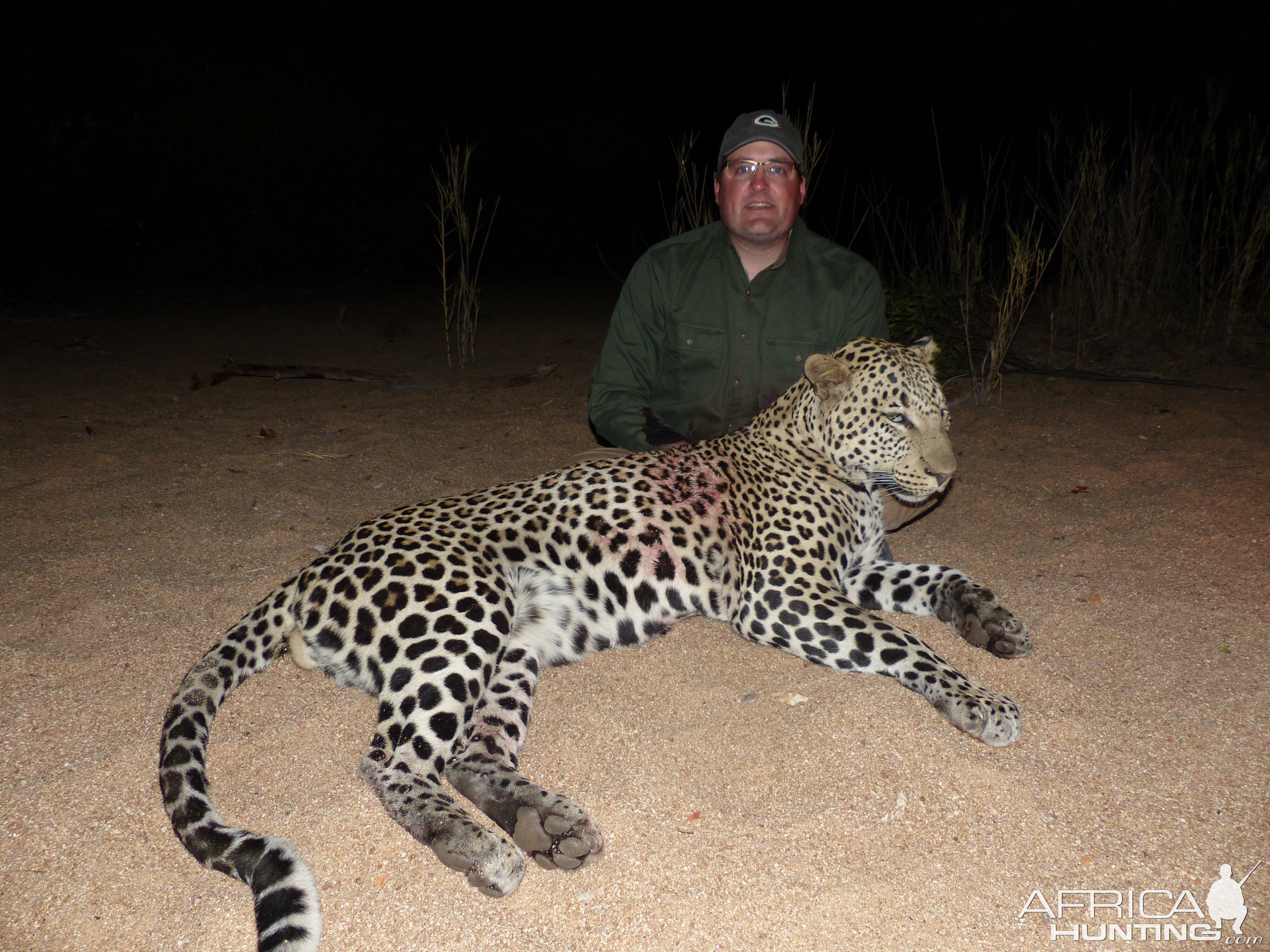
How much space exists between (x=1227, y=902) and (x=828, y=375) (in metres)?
2.17

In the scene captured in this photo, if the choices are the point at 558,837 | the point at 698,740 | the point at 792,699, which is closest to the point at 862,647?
the point at 792,699

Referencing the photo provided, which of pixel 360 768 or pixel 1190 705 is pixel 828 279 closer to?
pixel 1190 705

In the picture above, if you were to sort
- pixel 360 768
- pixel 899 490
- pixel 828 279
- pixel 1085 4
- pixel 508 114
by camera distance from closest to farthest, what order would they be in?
pixel 360 768 < pixel 899 490 < pixel 828 279 < pixel 508 114 < pixel 1085 4

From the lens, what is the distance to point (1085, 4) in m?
24.6

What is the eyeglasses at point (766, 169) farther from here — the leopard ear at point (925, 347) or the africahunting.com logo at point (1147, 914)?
the africahunting.com logo at point (1147, 914)

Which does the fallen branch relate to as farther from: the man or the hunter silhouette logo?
the hunter silhouette logo

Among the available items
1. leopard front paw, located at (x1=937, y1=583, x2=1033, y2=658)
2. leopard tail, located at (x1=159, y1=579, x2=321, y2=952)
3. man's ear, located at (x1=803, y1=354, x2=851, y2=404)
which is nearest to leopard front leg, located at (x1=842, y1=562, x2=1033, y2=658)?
leopard front paw, located at (x1=937, y1=583, x2=1033, y2=658)

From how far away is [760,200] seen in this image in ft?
13.7

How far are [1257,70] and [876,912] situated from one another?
27.6m

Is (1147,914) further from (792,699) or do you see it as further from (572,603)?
(572,603)

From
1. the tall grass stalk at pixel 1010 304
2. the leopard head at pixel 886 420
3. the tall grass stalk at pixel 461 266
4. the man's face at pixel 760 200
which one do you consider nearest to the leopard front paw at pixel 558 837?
the leopard head at pixel 886 420

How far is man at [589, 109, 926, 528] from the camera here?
14.6 feet

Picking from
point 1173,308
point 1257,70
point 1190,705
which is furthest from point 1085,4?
point 1190,705

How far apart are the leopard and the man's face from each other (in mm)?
907
